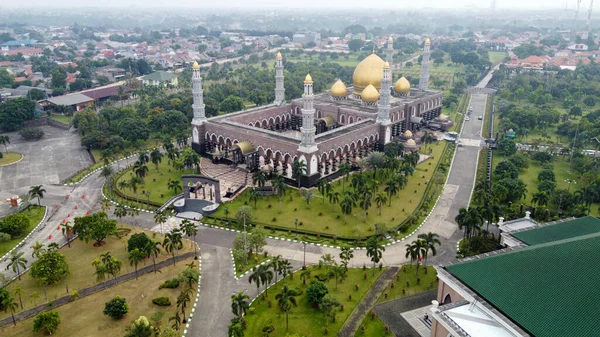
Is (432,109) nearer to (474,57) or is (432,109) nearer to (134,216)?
(134,216)

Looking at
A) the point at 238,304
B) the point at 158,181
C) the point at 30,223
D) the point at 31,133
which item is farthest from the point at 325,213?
the point at 31,133

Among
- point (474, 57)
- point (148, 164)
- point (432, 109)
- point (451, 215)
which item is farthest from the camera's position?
point (474, 57)

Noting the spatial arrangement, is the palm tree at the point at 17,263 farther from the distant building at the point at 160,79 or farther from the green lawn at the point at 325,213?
the distant building at the point at 160,79

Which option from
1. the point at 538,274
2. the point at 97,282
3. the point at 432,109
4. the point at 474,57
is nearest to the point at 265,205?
the point at 97,282

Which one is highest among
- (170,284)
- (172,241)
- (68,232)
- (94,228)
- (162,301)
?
(172,241)

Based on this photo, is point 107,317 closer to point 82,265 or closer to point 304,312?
point 82,265
